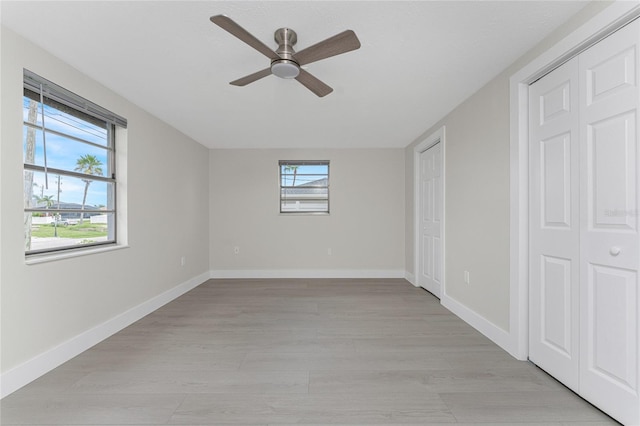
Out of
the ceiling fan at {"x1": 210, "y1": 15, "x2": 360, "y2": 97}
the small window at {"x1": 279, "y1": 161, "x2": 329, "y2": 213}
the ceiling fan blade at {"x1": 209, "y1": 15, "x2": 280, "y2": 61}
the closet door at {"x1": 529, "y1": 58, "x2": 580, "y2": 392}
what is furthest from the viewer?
the small window at {"x1": 279, "y1": 161, "x2": 329, "y2": 213}

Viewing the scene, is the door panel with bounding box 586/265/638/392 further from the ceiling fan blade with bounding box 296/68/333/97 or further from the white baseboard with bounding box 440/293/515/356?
the ceiling fan blade with bounding box 296/68/333/97

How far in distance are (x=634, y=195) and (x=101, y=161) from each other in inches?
156

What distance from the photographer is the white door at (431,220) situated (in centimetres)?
391

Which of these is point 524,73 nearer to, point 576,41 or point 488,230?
point 576,41

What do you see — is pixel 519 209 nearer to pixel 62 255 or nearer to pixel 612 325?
pixel 612 325

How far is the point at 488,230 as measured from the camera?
2.67 meters

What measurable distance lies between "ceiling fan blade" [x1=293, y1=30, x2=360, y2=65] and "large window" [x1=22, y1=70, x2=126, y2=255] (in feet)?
6.20

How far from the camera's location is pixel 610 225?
160 cm

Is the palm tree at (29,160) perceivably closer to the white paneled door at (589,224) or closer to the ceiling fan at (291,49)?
the ceiling fan at (291,49)

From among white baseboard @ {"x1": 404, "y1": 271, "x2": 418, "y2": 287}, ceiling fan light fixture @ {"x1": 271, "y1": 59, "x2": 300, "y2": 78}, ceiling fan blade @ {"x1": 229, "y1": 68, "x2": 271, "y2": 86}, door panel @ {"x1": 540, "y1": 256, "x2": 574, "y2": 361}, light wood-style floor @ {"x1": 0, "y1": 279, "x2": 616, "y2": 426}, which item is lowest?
light wood-style floor @ {"x1": 0, "y1": 279, "x2": 616, "y2": 426}

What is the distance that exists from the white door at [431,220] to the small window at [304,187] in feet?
5.62

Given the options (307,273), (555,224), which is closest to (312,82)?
(555,224)

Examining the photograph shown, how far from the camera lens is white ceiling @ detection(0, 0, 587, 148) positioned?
169 centimetres

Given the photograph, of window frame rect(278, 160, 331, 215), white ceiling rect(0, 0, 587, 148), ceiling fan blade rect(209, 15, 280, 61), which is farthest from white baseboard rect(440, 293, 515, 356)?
ceiling fan blade rect(209, 15, 280, 61)
